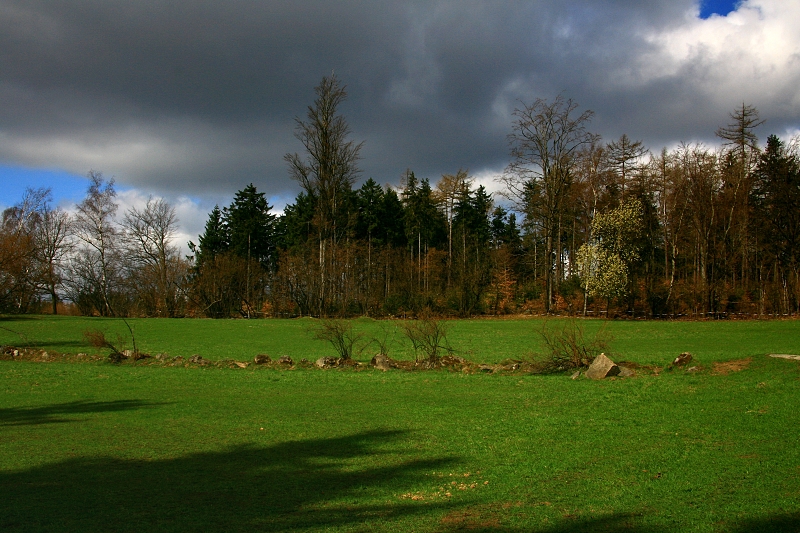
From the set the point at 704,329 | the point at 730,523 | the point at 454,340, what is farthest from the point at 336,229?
the point at 730,523

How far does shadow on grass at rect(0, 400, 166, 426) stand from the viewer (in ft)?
41.6

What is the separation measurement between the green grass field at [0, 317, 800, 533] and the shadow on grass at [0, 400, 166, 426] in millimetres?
93

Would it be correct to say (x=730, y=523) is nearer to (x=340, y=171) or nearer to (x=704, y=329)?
(x=704, y=329)

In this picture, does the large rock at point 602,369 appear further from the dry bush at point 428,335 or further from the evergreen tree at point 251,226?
the evergreen tree at point 251,226

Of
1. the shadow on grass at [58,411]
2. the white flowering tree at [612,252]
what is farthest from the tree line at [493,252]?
the shadow on grass at [58,411]

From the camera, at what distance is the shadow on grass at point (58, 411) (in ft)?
41.6

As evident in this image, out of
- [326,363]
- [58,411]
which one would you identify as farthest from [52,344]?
[58,411]

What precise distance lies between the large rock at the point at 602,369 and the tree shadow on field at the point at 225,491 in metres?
9.48

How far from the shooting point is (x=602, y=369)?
17234 mm

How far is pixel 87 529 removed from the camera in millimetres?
5934

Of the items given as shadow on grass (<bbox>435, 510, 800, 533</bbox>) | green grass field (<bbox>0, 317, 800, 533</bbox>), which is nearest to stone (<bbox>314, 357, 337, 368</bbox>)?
green grass field (<bbox>0, 317, 800, 533</bbox>)

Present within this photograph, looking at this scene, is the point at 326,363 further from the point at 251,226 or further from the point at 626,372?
the point at 251,226

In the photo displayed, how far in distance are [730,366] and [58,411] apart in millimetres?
17222

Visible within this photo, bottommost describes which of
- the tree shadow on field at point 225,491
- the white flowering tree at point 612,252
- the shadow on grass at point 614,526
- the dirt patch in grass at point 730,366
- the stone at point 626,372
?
the tree shadow on field at point 225,491
